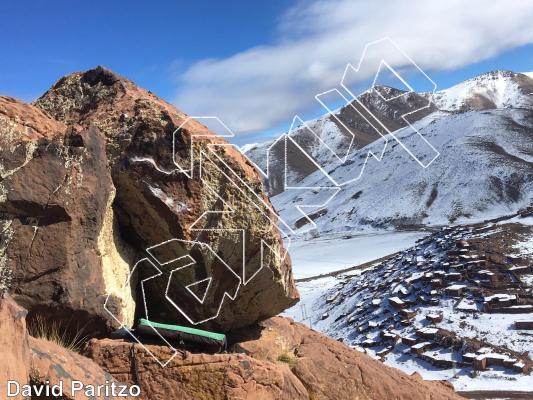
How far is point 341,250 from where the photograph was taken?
8238 centimetres

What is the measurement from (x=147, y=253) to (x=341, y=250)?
75125mm

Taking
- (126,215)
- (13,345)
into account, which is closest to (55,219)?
(126,215)

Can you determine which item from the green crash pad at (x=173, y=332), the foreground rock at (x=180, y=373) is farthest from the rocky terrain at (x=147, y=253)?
the green crash pad at (x=173, y=332)

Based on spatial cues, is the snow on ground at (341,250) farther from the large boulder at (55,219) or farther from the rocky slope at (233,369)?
the large boulder at (55,219)

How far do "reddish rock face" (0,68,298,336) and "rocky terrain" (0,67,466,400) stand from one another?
2 cm

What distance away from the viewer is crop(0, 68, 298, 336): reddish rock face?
7.18 m

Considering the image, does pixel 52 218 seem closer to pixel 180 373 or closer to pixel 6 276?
pixel 6 276

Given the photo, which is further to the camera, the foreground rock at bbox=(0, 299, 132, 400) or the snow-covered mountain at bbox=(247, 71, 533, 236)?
the snow-covered mountain at bbox=(247, 71, 533, 236)

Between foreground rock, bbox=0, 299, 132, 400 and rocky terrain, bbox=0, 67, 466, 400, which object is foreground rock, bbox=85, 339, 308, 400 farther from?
foreground rock, bbox=0, 299, 132, 400

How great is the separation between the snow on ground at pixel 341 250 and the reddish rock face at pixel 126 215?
169ft

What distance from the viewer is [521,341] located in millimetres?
30391

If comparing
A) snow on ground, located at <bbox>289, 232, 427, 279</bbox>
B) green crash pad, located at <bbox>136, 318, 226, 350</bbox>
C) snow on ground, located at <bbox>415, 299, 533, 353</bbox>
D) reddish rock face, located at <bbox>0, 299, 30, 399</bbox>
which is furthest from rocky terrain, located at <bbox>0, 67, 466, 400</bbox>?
snow on ground, located at <bbox>289, 232, 427, 279</bbox>

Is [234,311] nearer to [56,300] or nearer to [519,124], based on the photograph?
[56,300]

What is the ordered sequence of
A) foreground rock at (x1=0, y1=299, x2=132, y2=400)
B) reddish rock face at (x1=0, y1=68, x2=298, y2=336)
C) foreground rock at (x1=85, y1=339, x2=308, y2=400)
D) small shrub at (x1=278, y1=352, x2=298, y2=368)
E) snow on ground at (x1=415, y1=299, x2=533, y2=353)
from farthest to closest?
snow on ground at (x1=415, y1=299, x2=533, y2=353) < small shrub at (x1=278, y1=352, x2=298, y2=368) < reddish rock face at (x1=0, y1=68, x2=298, y2=336) < foreground rock at (x1=85, y1=339, x2=308, y2=400) < foreground rock at (x1=0, y1=299, x2=132, y2=400)
